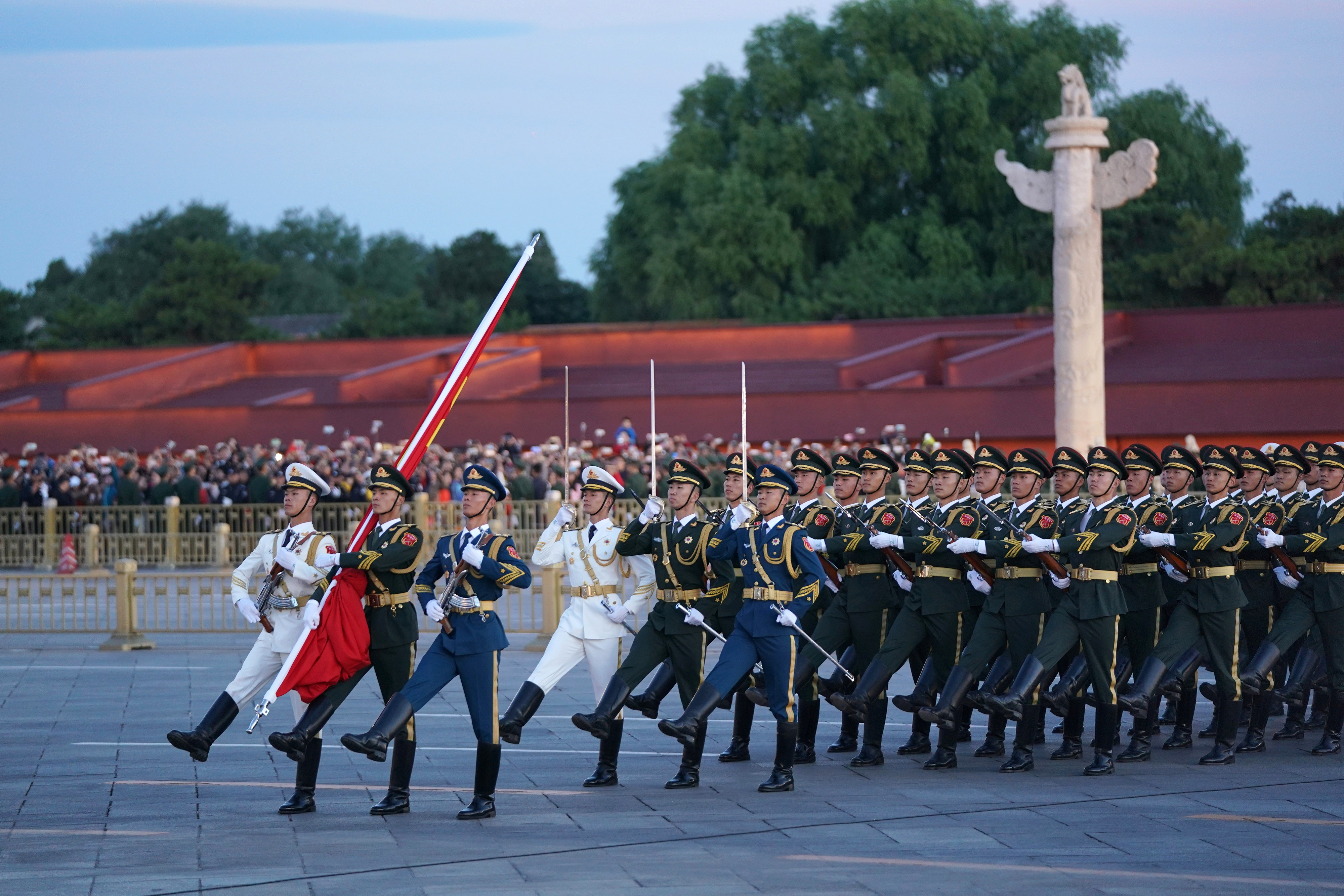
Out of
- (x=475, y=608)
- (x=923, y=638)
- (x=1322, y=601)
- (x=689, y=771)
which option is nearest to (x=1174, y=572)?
(x=1322, y=601)

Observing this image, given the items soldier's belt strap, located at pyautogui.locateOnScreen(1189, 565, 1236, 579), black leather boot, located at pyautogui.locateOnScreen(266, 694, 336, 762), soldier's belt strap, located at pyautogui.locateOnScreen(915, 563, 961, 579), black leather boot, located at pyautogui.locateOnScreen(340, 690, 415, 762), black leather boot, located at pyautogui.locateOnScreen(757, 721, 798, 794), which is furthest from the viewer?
soldier's belt strap, located at pyautogui.locateOnScreen(1189, 565, 1236, 579)

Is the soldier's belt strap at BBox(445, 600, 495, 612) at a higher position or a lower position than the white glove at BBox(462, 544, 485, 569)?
lower

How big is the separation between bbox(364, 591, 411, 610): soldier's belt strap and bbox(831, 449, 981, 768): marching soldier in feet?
9.10

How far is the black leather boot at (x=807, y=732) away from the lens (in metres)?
10.1

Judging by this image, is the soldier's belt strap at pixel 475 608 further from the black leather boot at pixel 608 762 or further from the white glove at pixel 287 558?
the black leather boot at pixel 608 762

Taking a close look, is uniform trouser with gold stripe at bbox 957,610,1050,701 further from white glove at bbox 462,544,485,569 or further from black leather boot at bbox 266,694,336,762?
black leather boot at bbox 266,694,336,762

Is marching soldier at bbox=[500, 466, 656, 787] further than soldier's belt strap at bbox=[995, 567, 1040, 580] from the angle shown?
No

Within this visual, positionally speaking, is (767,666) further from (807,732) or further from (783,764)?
(807,732)

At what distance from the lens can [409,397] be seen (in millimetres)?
38000

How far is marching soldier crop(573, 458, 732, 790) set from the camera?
9.25 m

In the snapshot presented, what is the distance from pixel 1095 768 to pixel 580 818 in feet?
9.75

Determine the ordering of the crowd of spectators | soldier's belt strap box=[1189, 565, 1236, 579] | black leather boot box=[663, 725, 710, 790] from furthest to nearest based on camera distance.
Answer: the crowd of spectators
soldier's belt strap box=[1189, 565, 1236, 579]
black leather boot box=[663, 725, 710, 790]

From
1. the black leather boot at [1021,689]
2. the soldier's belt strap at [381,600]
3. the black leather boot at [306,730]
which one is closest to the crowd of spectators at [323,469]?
the black leather boot at [1021,689]

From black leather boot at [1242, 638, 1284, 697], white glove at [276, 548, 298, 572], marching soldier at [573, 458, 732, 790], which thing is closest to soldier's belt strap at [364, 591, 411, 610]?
white glove at [276, 548, 298, 572]
